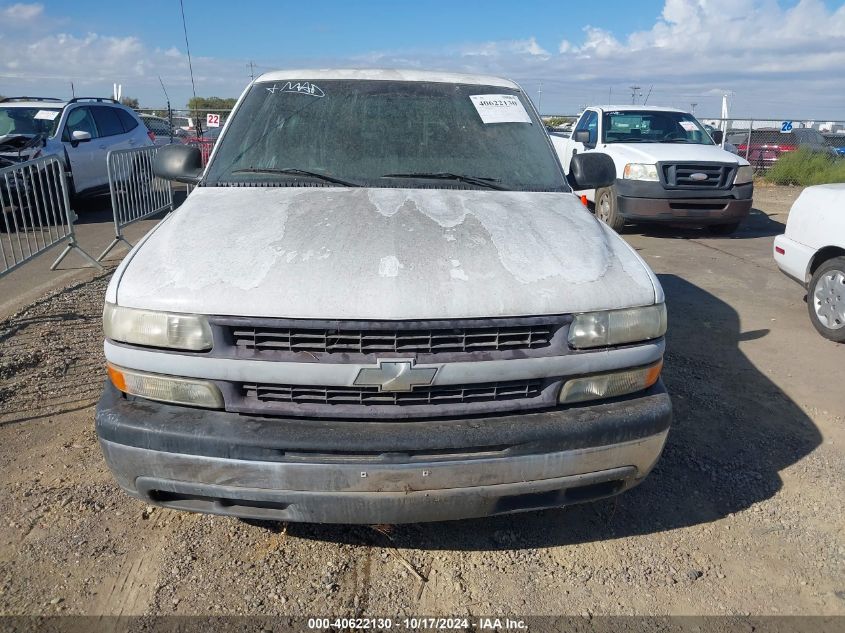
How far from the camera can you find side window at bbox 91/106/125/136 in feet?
37.0

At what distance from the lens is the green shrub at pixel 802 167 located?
15837mm

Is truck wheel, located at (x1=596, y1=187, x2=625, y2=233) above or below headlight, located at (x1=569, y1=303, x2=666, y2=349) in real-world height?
below

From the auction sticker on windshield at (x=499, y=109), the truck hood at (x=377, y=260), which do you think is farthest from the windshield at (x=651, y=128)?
the truck hood at (x=377, y=260)

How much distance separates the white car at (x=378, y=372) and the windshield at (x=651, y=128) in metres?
8.22

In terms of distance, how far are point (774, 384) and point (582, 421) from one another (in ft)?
9.48

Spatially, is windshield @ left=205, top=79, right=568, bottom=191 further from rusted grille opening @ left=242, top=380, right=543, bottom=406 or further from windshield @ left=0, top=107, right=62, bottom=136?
windshield @ left=0, top=107, right=62, bottom=136

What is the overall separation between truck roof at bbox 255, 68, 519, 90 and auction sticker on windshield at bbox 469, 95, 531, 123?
0.18 metres

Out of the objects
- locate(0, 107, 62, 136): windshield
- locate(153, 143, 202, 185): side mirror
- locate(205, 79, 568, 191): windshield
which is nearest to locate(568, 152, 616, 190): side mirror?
locate(205, 79, 568, 191): windshield

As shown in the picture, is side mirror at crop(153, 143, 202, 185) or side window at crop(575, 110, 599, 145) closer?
side mirror at crop(153, 143, 202, 185)

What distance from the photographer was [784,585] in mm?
2584

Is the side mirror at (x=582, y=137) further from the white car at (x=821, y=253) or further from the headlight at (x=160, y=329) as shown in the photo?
the headlight at (x=160, y=329)

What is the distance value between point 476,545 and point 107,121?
1148 centimetres

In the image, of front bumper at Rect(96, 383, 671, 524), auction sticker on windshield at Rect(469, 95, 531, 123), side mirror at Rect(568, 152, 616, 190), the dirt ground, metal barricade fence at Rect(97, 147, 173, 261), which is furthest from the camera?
metal barricade fence at Rect(97, 147, 173, 261)

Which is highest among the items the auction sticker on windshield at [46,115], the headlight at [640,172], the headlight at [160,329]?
the auction sticker on windshield at [46,115]
